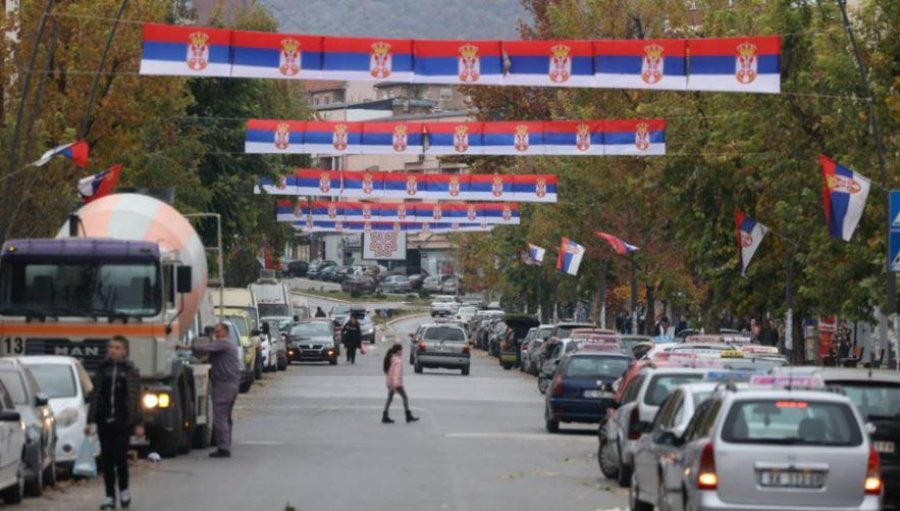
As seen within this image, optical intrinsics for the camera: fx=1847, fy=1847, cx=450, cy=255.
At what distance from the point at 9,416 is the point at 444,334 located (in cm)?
4220

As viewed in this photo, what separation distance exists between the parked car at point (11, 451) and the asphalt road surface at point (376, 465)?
0.86 ft

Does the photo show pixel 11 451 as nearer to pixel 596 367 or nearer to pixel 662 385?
pixel 662 385

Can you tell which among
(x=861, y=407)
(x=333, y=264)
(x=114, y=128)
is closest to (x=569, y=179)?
(x=114, y=128)

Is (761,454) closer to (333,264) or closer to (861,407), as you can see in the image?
(861,407)

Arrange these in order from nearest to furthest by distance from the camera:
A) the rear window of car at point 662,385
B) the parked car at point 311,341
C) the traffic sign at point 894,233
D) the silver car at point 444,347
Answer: the rear window of car at point 662,385, the traffic sign at point 894,233, the silver car at point 444,347, the parked car at point 311,341

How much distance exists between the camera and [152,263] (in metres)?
25.6

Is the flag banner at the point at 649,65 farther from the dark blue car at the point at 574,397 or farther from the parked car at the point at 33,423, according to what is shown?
the parked car at the point at 33,423

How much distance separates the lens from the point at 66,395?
76.7 feet

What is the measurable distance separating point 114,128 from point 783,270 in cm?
1797

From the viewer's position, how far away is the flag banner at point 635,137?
151 ft

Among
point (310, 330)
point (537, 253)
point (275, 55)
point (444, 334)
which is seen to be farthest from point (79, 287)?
point (537, 253)

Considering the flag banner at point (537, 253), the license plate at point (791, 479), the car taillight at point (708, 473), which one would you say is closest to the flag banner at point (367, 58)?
the car taillight at point (708, 473)

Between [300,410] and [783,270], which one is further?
[783,270]

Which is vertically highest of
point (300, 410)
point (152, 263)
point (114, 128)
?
point (114, 128)
